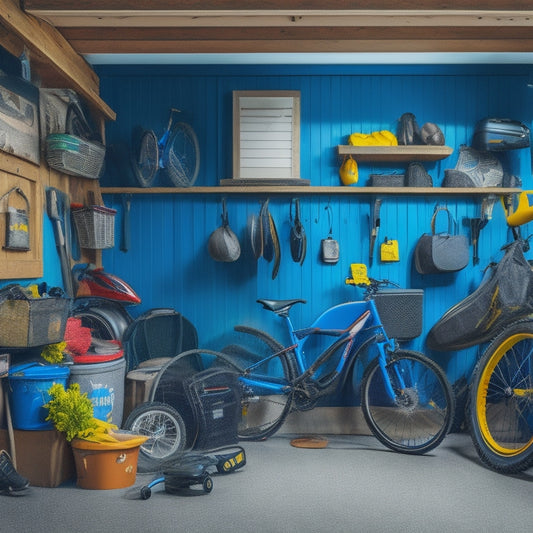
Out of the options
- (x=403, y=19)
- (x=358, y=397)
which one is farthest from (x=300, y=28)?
(x=358, y=397)

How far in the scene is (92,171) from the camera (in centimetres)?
399

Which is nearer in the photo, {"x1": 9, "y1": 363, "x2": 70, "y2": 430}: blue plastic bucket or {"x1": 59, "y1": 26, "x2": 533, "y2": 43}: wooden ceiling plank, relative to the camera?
{"x1": 9, "y1": 363, "x2": 70, "y2": 430}: blue plastic bucket

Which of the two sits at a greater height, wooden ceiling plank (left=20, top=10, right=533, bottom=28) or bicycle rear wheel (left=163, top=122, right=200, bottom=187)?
wooden ceiling plank (left=20, top=10, right=533, bottom=28)

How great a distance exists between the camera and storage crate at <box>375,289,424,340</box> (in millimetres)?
4199

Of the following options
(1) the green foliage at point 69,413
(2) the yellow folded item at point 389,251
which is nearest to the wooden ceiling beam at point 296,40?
(2) the yellow folded item at point 389,251

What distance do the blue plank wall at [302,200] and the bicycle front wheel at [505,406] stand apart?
29.0 inches

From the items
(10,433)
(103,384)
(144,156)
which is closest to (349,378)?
(103,384)

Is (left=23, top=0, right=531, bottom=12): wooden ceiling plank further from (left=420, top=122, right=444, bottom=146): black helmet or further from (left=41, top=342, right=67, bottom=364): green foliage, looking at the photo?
(left=41, top=342, right=67, bottom=364): green foliage

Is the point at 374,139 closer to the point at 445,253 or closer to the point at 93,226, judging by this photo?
the point at 445,253

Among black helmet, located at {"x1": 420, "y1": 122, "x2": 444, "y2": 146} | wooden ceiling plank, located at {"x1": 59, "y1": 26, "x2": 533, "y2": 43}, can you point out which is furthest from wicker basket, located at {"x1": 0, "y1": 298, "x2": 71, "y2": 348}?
black helmet, located at {"x1": 420, "y1": 122, "x2": 444, "y2": 146}

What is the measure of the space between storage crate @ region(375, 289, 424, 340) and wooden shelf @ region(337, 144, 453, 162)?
1.03 meters

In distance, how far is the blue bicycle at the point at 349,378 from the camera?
152 inches

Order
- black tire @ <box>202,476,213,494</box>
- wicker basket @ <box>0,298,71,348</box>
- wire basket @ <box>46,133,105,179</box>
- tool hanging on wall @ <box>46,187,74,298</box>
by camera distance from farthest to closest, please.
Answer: tool hanging on wall @ <box>46,187,74,298</box>, wire basket @ <box>46,133,105,179</box>, black tire @ <box>202,476,213,494</box>, wicker basket @ <box>0,298,71,348</box>

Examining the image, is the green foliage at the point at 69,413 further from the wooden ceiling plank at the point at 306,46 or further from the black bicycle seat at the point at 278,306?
the wooden ceiling plank at the point at 306,46
